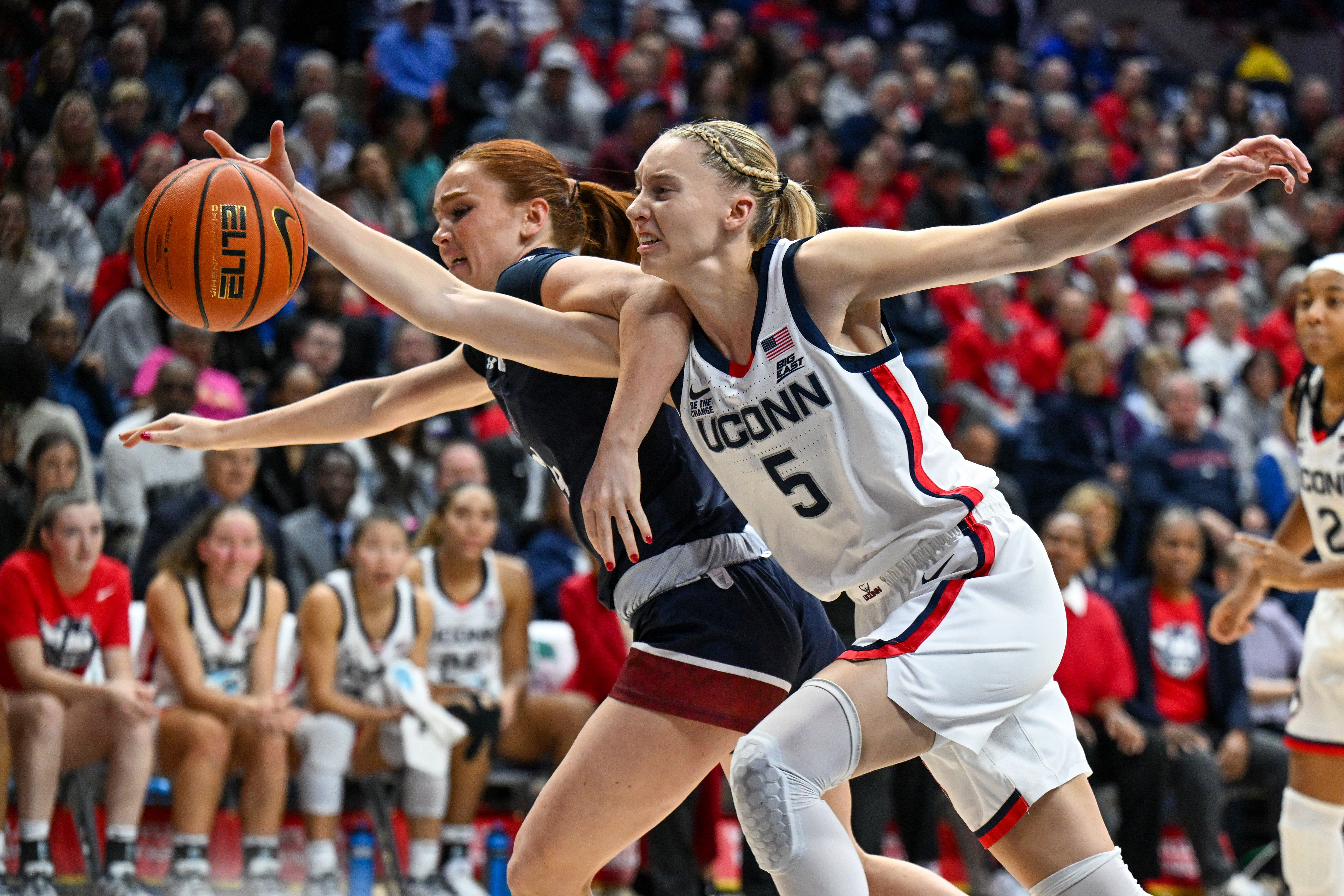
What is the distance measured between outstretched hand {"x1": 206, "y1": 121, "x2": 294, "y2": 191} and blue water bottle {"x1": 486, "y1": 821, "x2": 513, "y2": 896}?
12.5 ft

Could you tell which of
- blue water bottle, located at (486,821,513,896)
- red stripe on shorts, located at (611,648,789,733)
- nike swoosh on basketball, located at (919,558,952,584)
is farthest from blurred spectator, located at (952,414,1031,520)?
nike swoosh on basketball, located at (919,558,952,584)

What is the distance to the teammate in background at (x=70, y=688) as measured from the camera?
546 cm

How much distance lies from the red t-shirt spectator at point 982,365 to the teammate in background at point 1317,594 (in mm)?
4784

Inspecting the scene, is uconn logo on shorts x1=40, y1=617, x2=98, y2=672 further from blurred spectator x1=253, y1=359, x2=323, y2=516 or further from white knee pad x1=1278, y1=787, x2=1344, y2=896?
white knee pad x1=1278, y1=787, x2=1344, y2=896

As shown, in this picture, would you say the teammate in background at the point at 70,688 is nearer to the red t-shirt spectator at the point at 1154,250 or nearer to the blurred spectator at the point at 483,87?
the blurred spectator at the point at 483,87

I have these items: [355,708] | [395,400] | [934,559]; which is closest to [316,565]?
[355,708]

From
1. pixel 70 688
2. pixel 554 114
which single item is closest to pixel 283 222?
pixel 70 688

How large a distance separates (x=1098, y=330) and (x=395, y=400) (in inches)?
325

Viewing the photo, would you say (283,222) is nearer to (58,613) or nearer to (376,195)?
(58,613)

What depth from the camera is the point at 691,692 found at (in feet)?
10.2

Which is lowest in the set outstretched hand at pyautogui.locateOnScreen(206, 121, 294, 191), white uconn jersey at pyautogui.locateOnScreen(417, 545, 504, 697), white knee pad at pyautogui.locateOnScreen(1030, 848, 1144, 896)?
white uconn jersey at pyautogui.locateOnScreen(417, 545, 504, 697)

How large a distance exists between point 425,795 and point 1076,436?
511cm

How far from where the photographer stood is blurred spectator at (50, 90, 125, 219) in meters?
6.96

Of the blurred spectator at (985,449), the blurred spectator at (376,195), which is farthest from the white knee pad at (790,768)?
the blurred spectator at (376,195)
